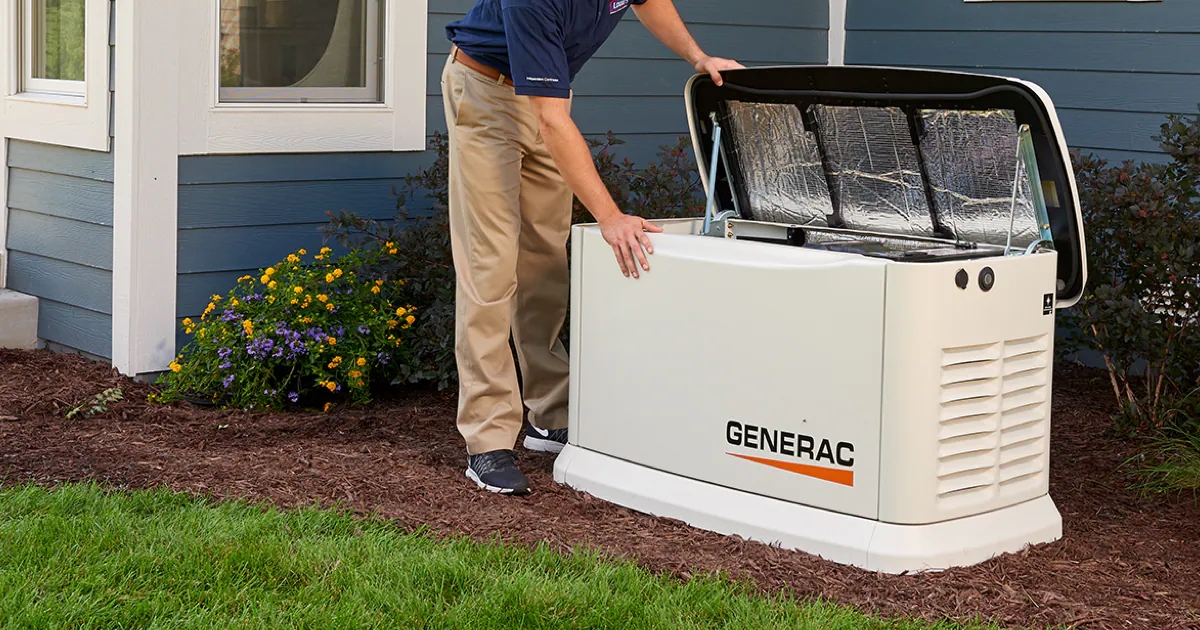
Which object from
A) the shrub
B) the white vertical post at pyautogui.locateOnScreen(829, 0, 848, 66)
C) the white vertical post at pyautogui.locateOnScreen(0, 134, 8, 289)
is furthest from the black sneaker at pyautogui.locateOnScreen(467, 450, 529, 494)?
the white vertical post at pyautogui.locateOnScreen(829, 0, 848, 66)

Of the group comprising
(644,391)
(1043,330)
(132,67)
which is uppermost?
(132,67)

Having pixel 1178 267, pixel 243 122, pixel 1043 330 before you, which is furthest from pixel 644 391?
pixel 243 122

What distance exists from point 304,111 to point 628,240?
2.28 meters

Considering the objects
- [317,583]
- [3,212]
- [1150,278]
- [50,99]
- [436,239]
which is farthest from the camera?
[3,212]

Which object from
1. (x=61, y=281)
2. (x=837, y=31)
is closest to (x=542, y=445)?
(x=61, y=281)

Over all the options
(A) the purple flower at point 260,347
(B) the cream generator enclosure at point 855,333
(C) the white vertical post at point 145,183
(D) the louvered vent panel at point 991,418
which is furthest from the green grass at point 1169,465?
(C) the white vertical post at point 145,183

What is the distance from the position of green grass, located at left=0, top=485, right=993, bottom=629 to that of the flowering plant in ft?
4.84

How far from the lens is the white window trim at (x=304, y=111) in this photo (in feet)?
17.0

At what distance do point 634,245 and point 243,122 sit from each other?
7.55ft

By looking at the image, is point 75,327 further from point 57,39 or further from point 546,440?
point 546,440

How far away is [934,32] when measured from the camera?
260 inches

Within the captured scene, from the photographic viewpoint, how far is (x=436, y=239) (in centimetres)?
525

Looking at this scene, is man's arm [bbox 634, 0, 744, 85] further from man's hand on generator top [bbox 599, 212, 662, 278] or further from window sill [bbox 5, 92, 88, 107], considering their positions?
window sill [bbox 5, 92, 88, 107]

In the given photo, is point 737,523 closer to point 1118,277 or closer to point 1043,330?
point 1043,330
